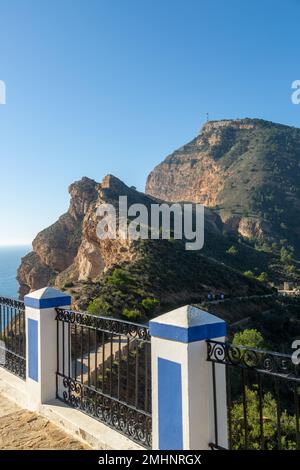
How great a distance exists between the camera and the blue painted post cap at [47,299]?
4.90 m

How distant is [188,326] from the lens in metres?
3.04

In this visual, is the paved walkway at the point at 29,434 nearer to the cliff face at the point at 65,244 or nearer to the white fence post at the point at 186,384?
the white fence post at the point at 186,384

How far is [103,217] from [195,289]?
13400mm

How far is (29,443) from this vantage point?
13.7 feet

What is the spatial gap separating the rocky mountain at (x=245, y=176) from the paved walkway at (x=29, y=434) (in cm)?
7161

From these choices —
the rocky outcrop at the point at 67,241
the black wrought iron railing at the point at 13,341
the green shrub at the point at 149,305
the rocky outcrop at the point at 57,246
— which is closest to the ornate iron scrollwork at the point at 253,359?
the black wrought iron railing at the point at 13,341

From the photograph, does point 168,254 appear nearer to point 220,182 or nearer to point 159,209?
point 159,209

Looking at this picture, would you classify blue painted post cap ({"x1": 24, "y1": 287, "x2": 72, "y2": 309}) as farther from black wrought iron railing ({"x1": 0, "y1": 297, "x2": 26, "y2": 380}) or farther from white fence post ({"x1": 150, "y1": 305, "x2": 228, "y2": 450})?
white fence post ({"x1": 150, "y1": 305, "x2": 228, "y2": 450})

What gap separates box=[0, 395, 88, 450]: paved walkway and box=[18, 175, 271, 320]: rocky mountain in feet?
51.6

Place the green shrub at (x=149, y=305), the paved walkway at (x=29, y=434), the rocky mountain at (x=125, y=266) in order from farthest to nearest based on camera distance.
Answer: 1. the rocky mountain at (x=125, y=266)
2. the green shrub at (x=149, y=305)
3. the paved walkway at (x=29, y=434)

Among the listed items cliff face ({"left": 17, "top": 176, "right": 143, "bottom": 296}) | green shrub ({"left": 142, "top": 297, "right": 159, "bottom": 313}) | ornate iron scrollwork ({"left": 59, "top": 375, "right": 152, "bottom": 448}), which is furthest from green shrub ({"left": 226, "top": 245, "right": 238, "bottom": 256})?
ornate iron scrollwork ({"left": 59, "top": 375, "right": 152, "bottom": 448})

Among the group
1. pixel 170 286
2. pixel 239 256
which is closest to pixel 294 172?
pixel 239 256

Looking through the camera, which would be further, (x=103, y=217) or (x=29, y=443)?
(x=103, y=217)

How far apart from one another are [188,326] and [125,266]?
2752 centimetres
